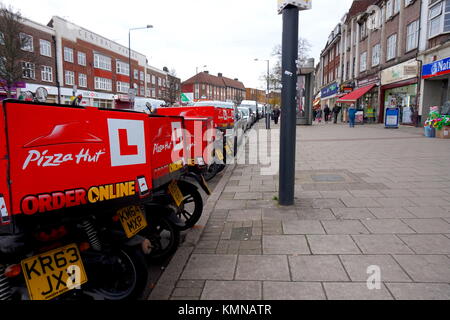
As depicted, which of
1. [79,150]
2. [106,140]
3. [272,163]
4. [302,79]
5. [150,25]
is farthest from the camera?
[150,25]

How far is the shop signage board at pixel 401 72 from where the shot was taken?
21.1m

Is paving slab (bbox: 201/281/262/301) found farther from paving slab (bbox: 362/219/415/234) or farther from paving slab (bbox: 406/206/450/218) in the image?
paving slab (bbox: 406/206/450/218)

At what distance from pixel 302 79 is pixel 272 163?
17.2 meters

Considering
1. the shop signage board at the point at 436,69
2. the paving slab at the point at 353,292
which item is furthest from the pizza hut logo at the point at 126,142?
the shop signage board at the point at 436,69

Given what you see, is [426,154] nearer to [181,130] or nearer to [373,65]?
[181,130]

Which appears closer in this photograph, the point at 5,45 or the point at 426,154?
the point at 426,154

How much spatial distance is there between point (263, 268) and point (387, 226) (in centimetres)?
190

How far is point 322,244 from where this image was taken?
11.7ft

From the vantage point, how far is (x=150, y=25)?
31359 millimetres

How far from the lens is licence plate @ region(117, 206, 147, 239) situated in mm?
2666

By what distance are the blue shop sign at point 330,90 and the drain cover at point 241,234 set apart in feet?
133

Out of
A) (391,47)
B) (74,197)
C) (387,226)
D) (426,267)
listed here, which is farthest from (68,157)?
(391,47)

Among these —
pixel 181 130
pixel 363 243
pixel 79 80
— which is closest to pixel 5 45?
pixel 79 80

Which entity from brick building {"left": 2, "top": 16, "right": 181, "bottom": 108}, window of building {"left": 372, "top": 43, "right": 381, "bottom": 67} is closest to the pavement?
window of building {"left": 372, "top": 43, "right": 381, "bottom": 67}
